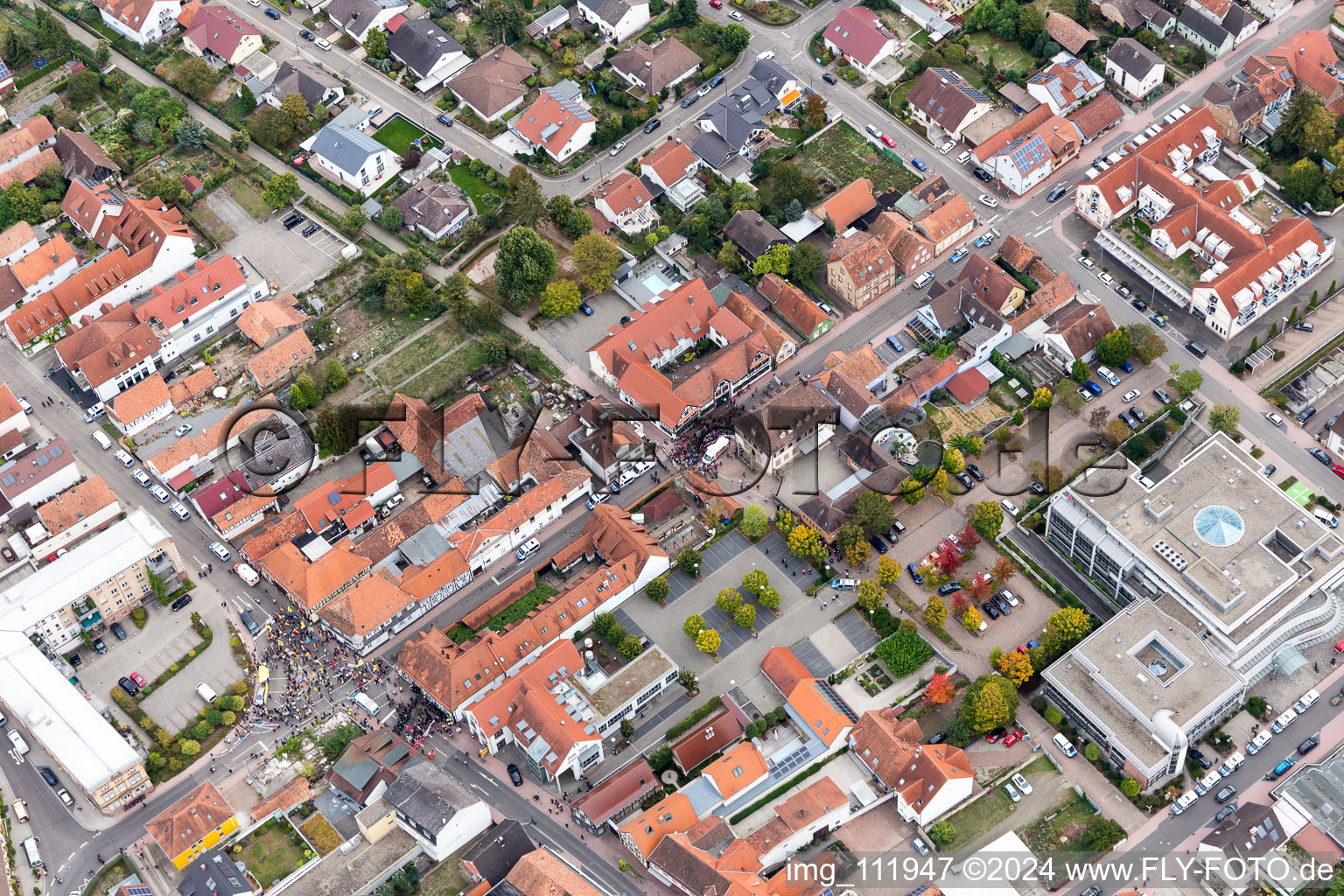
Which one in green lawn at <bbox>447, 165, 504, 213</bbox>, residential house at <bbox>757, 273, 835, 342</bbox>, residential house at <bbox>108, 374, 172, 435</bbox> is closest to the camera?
residential house at <bbox>108, 374, 172, 435</bbox>

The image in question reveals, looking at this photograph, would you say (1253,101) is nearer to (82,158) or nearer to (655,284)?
(655,284)

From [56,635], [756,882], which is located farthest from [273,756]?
[756,882]

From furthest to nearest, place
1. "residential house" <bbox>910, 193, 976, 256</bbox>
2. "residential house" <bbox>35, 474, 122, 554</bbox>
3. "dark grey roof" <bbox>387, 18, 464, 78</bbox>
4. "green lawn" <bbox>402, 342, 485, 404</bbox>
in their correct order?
1. "dark grey roof" <bbox>387, 18, 464, 78</bbox>
2. "residential house" <bbox>910, 193, 976, 256</bbox>
3. "green lawn" <bbox>402, 342, 485, 404</bbox>
4. "residential house" <bbox>35, 474, 122, 554</bbox>

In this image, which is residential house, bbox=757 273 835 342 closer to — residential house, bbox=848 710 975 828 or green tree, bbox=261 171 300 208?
residential house, bbox=848 710 975 828

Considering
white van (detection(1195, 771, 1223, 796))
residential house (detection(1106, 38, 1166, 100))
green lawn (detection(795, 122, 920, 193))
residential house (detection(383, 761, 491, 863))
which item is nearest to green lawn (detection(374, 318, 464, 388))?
green lawn (detection(795, 122, 920, 193))

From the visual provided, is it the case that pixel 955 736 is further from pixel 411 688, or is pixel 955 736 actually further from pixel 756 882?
pixel 411 688

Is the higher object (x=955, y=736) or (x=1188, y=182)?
(x=1188, y=182)

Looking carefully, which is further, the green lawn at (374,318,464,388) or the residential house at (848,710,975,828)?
the green lawn at (374,318,464,388)
